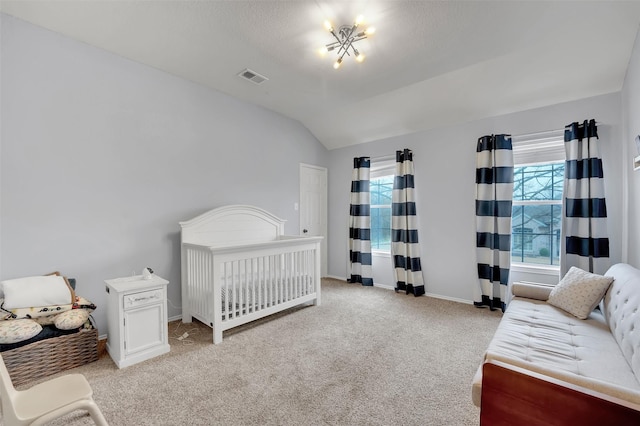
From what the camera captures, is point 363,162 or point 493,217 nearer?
point 493,217

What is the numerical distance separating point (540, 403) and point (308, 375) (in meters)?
1.37

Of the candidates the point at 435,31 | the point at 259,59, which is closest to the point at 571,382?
the point at 435,31

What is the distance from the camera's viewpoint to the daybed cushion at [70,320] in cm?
196

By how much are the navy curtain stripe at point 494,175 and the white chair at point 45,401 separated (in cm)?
374

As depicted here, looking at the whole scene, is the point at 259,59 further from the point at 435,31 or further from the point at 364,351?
the point at 364,351

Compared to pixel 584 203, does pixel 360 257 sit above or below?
below

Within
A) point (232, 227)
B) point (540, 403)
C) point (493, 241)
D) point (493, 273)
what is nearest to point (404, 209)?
point (493, 241)

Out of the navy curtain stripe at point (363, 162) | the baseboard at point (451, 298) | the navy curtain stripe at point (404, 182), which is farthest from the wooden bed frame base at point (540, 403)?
the navy curtain stripe at point (363, 162)

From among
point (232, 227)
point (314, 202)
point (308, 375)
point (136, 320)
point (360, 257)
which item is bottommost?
point (308, 375)

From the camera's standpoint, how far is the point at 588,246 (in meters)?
2.63

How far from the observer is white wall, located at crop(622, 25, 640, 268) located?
6.74ft

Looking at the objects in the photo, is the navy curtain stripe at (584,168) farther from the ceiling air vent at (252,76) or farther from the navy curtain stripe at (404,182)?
the ceiling air vent at (252,76)

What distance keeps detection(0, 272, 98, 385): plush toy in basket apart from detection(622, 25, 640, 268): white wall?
4.23 metres

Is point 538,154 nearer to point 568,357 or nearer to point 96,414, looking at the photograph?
point 568,357
